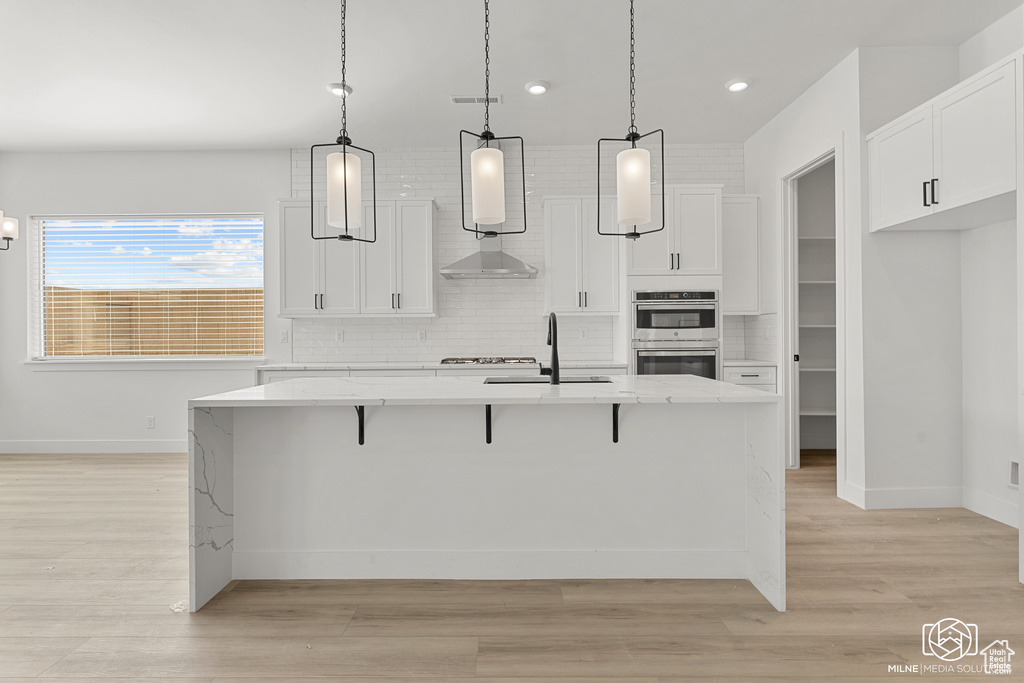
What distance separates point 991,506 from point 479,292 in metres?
3.98

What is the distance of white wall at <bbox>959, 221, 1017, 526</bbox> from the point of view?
10.6ft

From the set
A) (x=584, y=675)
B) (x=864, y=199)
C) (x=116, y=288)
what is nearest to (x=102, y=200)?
(x=116, y=288)

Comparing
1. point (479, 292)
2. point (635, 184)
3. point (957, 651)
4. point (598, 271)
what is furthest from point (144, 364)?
point (957, 651)

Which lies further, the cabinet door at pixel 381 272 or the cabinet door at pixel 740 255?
the cabinet door at pixel 381 272

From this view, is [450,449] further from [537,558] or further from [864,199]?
[864,199]

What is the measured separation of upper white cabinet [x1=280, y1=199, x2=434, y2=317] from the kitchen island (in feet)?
8.52

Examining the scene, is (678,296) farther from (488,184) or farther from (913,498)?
(488,184)

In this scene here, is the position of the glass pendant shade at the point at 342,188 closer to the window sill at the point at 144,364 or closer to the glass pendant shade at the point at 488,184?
the glass pendant shade at the point at 488,184

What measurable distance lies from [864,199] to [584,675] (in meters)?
3.28

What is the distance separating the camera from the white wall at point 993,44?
10.3 feet

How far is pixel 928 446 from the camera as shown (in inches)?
142

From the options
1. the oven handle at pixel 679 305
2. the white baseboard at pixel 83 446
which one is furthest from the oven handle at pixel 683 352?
the white baseboard at pixel 83 446

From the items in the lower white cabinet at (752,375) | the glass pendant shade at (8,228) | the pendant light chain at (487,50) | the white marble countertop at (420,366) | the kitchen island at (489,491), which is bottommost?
the kitchen island at (489,491)

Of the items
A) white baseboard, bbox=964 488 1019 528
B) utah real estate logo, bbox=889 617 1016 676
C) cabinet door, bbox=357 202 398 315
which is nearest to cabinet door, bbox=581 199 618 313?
cabinet door, bbox=357 202 398 315
